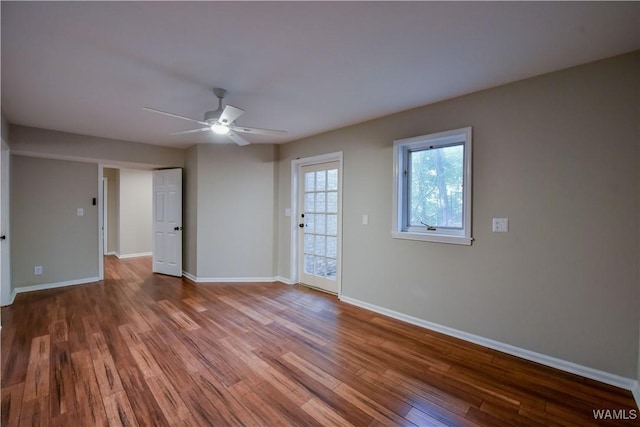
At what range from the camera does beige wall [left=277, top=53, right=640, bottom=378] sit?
1.91 m

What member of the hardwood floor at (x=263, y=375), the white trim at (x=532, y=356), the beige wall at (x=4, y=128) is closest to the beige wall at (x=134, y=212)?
the beige wall at (x=4, y=128)

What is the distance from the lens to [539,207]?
222 cm

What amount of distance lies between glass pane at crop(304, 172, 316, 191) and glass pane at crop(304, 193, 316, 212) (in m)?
0.09

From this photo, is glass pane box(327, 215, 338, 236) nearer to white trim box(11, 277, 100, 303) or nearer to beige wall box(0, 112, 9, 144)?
beige wall box(0, 112, 9, 144)

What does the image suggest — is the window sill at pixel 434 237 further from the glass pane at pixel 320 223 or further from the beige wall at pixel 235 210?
the beige wall at pixel 235 210

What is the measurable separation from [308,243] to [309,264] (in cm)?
33

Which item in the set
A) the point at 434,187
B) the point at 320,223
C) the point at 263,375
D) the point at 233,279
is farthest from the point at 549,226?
the point at 233,279

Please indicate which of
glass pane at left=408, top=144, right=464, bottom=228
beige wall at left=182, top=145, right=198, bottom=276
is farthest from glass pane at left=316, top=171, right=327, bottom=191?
beige wall at left=182, top=145, right=198, bottom=276

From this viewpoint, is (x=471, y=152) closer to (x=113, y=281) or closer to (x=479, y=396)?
(x=479, y=396)

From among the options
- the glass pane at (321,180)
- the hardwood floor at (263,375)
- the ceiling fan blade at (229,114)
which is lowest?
the hardwood floor at (263,375)

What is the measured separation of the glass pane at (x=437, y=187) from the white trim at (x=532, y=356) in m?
1.03

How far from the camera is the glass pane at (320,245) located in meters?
4.09

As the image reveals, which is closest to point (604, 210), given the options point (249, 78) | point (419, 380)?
point (419, 380)

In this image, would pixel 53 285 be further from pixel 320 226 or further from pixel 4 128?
pixel 320 226
